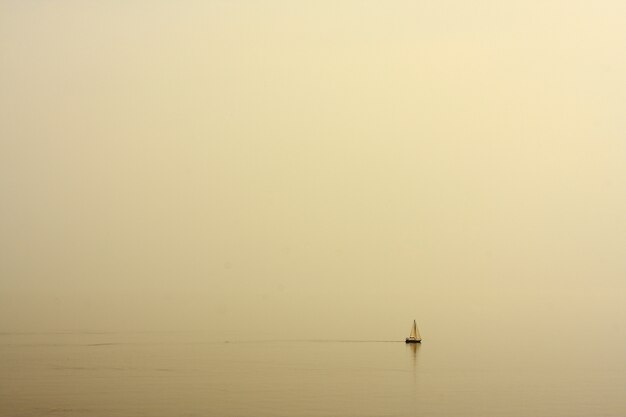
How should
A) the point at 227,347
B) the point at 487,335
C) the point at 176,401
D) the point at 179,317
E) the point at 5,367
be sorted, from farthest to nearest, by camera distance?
the point at 179,317 < the point at 487,335 < the point at 227,347 < the point at 5,367 < the point at 176,401

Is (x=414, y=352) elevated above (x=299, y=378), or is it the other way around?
(x=414, y=352)

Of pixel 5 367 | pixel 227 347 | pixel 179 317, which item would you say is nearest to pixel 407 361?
pixel 227 347

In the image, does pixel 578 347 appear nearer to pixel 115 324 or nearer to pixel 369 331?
pixel 369 331

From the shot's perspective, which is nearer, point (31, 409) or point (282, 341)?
point (31, 409)

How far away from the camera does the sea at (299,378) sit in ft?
202

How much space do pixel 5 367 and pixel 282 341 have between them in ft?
160

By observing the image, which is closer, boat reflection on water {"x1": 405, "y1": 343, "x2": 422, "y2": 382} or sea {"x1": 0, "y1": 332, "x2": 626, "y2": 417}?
sea {"x1": 0, "y1": 332, "x2": 626, "y2": 417}

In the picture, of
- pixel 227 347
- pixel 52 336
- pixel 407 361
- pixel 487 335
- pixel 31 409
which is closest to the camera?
pixel 31 409

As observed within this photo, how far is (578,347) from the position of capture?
11962 cm

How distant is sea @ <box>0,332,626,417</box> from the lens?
61.5 m

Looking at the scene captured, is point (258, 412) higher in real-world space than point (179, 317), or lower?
lower

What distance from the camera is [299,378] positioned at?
7981 centimetres

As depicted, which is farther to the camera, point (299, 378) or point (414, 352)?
point (414, 352)

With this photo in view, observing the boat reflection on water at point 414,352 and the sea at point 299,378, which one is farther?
the boat reflection on water at point 414,352
